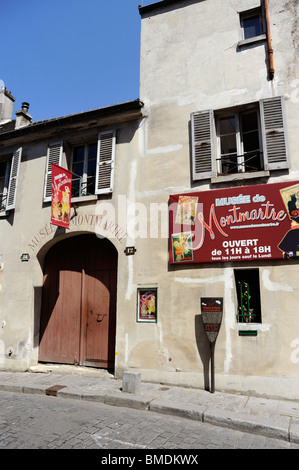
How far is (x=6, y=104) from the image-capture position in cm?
1137

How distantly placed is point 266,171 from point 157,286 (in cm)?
316

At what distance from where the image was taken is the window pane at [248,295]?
20.4 feet

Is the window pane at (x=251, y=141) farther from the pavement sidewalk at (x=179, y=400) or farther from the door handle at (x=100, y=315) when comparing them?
the door handle at (x=100, y=315)

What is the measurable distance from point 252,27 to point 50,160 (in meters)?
5.72

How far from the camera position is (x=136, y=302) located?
7031 millimetres

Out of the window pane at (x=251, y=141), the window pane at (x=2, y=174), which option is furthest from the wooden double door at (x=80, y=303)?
the window pane at (x=251, y=141)

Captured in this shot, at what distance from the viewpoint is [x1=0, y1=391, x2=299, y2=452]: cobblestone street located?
153 inches

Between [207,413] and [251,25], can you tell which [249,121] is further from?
[207,413]

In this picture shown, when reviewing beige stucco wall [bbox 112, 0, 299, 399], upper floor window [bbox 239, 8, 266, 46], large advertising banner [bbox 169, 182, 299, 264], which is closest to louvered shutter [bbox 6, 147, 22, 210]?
beige stucco wall [bbox 112, 0, 299, 399]

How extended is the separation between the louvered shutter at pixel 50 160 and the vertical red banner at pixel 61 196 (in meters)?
0.77

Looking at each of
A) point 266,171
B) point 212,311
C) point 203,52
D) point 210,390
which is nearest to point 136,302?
point 212,311

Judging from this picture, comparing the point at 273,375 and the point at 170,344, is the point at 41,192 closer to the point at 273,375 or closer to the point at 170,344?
the point at 170,344

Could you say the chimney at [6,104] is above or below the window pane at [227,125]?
above

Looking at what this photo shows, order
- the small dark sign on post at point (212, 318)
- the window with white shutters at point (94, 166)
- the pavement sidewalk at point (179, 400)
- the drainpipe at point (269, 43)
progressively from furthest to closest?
the window with white shutters at point (94, 166) < the drainpipe at point (269, 43) < the small dark sign on post at point (212, 318) < the pavement sidewalk at point (179, 400)
